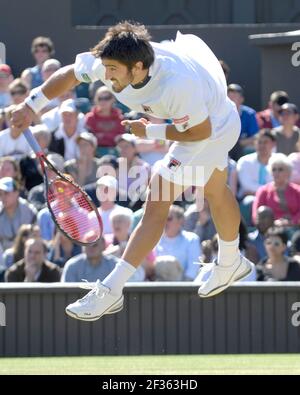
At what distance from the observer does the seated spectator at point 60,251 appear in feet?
41.5

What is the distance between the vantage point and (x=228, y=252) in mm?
8711

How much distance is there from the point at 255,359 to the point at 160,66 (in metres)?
3.31

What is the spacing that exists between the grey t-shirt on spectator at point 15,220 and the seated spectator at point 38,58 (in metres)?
2.27

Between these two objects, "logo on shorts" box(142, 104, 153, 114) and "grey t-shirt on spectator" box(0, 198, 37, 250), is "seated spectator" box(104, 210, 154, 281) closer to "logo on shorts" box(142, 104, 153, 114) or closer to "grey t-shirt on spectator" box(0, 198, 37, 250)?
"grey t-shirt on spectator" box(0, 198, 37, 250)

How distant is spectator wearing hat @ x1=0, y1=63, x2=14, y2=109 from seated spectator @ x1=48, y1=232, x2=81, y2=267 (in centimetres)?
230

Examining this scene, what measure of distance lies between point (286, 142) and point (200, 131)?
617 centimetres

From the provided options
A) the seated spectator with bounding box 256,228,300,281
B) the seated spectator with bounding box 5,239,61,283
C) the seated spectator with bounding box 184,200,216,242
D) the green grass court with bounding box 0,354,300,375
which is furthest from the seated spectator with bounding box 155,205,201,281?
the green grass court with bounding box 0,354,300,375

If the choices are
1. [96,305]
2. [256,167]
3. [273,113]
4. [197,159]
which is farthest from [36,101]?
[273,113]

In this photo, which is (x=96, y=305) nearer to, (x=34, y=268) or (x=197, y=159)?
(x=197, y=159)

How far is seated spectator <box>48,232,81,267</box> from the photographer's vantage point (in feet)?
41.5

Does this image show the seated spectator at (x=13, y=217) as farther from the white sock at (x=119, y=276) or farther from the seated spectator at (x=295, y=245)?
the white sock at (x=119, y=276)

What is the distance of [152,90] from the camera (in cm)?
798
